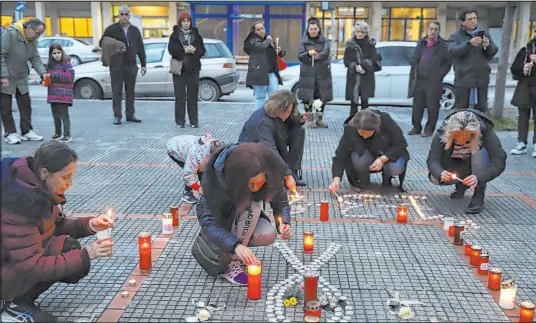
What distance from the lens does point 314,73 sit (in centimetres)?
944

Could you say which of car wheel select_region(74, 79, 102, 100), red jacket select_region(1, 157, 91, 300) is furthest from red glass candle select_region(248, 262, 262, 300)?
car wheel select_region(74, 79, 102, 100)

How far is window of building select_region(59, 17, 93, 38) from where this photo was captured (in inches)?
1142

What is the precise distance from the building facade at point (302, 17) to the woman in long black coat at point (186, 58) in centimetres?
1709

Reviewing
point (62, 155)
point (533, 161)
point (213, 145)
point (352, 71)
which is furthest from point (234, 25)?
point (62, 155)

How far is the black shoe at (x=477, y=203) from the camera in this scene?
525cm

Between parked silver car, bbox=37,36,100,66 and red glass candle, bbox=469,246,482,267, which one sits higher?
parked silver car, bbox=37,36,100,66

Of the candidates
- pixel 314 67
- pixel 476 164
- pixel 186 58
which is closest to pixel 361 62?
Answer: pixel 314 67

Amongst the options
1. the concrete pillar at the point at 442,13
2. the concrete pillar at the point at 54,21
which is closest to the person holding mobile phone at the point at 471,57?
the concrete pillar at the point at 442,13

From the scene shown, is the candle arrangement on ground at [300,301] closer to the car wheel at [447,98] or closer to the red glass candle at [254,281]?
the red glass candle at [254,281]

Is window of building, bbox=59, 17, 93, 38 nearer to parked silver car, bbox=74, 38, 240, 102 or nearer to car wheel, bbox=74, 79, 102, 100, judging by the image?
parked silver car, bbox=74, 38, 240, 102

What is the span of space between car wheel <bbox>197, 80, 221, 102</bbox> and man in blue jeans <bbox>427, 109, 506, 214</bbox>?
8.46 m

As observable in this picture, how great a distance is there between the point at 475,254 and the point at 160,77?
1063cm

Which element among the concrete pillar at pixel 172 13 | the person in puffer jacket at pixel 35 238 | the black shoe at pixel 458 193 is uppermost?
the concrete pillar at pixel 172 13

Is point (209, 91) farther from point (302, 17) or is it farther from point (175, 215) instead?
point (302, 17)
